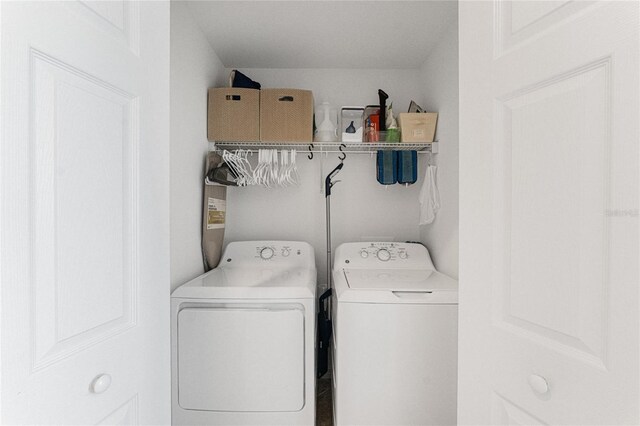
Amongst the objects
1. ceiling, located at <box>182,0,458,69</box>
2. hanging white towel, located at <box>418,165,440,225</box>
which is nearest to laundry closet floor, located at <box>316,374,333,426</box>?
hanging white towel, located at <box>418,165,440,225</box>

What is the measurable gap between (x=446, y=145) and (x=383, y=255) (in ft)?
2.82

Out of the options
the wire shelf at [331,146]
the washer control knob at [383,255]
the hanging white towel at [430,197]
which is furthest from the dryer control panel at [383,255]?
the wire shelf at [331,146]

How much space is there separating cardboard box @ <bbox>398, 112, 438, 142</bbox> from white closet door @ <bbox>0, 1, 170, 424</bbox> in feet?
5.82

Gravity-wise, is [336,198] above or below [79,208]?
above

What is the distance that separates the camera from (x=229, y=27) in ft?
7.08

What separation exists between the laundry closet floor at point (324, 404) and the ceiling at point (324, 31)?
8.02ft

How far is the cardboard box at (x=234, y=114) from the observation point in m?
2.33

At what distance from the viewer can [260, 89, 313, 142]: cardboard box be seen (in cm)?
234

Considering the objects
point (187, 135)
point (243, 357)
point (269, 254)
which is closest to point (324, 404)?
point (243, 357)

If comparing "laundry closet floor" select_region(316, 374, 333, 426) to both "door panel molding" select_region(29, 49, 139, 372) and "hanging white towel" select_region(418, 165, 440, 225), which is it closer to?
"hanging white towel" select_region(418, 165, 440, 225)

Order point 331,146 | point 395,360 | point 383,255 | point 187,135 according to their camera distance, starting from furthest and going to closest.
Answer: point 331,146, point 383,255, point 187,135, point 395,360

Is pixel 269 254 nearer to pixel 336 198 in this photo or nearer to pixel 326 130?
pixel 336 198

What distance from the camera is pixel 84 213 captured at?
623mm
